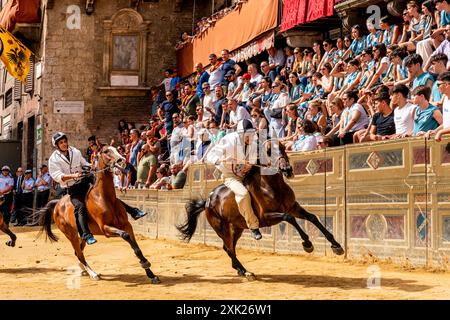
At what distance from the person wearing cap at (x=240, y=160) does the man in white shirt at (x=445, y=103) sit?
2.63 metres

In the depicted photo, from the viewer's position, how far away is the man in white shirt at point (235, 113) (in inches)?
731

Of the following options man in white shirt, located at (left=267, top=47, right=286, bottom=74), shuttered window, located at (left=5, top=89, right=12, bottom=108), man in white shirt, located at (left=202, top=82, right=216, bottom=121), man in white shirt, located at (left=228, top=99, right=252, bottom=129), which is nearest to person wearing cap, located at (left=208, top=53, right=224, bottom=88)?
man in white shirt, located at (left=202, top=82, right=216, bottom=121)

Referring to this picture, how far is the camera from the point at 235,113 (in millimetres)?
18922

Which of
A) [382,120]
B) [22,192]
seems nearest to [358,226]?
[382,120]

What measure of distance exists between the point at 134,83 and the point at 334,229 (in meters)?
20.8

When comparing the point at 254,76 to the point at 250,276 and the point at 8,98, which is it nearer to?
the point at 250,276

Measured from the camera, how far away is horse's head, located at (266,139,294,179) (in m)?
11.9

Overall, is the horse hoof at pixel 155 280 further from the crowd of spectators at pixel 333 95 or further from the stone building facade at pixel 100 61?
the stone building facade at pixel 100 61

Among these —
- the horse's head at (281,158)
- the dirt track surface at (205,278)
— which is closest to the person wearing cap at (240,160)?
the horse's head at (281,158)

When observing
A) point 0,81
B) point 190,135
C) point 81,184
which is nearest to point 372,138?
point 81,184

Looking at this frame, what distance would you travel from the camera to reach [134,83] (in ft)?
112

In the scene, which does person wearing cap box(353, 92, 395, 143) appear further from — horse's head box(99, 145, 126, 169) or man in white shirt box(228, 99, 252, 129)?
man in white shirt box(228, 99, 252, 129)

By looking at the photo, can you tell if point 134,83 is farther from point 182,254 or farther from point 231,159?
point 231,159

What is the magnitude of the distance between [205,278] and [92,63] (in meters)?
21.9
